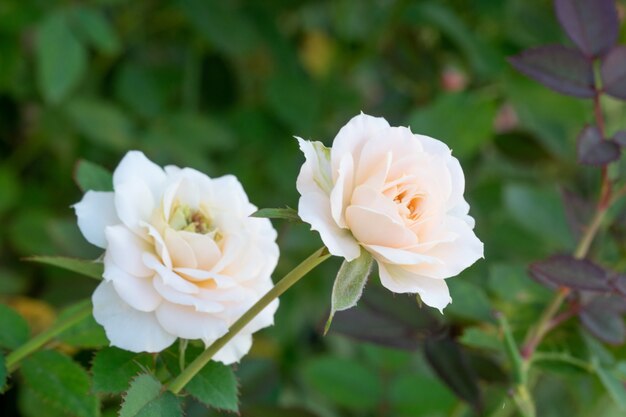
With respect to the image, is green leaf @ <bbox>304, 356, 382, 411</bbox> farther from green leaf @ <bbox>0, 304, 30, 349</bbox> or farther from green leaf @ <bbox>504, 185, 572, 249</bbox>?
green leaf @ <bbox>0, 304, 30, 349</bbox>

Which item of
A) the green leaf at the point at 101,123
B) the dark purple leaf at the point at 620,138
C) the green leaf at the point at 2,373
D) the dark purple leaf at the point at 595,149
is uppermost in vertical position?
the dark purple leaf at the point at 620,138

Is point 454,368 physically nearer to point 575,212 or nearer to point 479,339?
point 479,339

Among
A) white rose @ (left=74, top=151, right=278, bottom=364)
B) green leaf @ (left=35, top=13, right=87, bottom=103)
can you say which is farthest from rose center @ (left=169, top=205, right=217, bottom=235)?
green leaf @ (left=35, top=13, right=87, bottom=103)

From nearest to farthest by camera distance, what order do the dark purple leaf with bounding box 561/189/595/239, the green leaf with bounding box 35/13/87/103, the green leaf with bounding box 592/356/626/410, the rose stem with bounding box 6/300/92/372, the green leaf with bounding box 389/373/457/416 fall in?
1. the rose stem with bounding box 6/300/92/372
2. the green leaf with bounding box 592/356/626/410
3. the dark purple leaf with bounding box 561/189/595/239
4. the green leaf with bounding box 389/373/457/416
5. the green leaf with bounding box 35/13/87/103

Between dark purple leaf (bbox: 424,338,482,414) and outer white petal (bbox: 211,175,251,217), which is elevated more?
outer white petal (bbox: 211,175,251,217)

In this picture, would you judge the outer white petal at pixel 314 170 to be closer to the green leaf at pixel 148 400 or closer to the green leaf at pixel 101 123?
the green leaf at pixel 148 400

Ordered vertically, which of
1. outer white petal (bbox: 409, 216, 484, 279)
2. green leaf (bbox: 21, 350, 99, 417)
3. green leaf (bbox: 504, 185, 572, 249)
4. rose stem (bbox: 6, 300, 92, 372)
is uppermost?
outer white petal (bbox: 409, 216, 484, 279)

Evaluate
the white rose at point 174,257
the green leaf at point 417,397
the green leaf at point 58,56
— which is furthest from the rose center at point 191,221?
the green leaf at point 58,56
